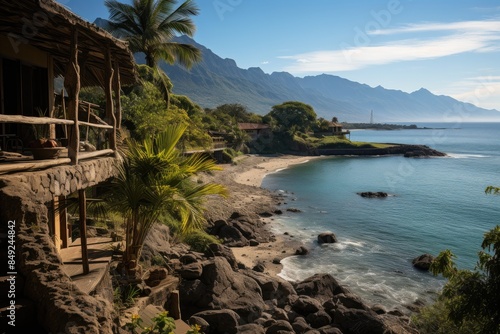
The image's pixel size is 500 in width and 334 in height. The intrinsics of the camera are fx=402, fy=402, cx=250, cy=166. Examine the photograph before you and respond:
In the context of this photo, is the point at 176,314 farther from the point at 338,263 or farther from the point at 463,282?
the point at 338,263

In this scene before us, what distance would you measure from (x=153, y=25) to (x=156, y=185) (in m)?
20.9

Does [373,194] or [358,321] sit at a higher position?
[358,321]

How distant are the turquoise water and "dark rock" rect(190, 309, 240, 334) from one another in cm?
889

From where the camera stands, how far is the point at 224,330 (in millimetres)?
11352

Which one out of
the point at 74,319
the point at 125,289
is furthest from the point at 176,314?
the point at 74,319

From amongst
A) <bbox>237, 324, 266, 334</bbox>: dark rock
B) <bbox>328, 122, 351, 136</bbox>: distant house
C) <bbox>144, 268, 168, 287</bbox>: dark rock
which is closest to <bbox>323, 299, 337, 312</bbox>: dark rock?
<bbox>237, 324, 266, 334</bbox>: dark rock

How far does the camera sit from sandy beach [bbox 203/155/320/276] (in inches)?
891

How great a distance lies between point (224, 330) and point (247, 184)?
119ft

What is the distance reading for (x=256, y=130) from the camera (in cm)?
8394

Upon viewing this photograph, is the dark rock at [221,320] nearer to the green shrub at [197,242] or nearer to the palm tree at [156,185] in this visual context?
the palm tree at [156,185]

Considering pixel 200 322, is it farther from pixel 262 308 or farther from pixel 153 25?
pixel 153 25

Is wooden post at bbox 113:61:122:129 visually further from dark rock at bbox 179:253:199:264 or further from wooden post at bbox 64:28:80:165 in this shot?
dark rock at bbox 179:253:199:264

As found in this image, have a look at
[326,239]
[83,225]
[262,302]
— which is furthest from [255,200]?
[83,225]

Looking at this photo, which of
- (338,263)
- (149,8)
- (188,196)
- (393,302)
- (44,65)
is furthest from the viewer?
(149,8)
